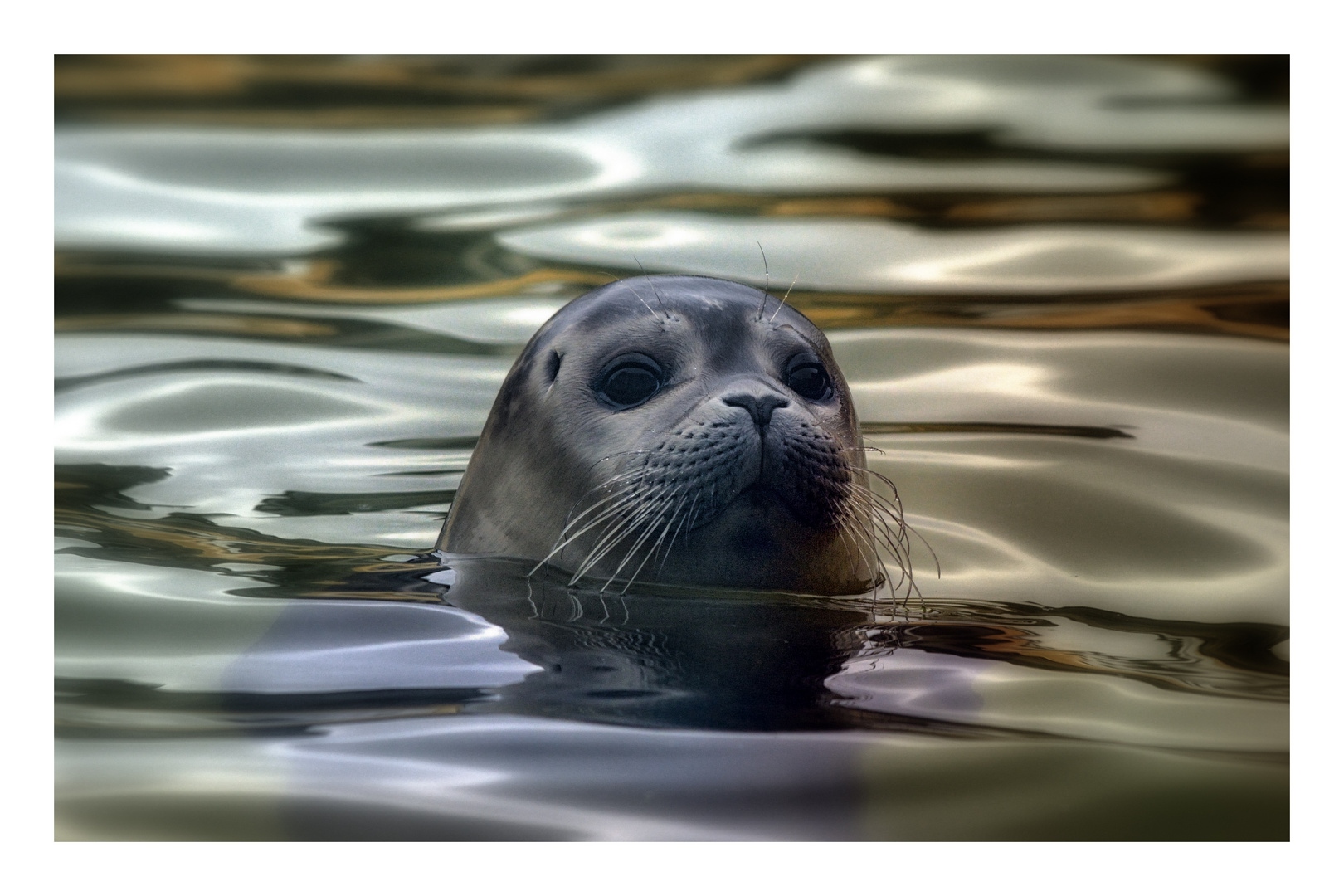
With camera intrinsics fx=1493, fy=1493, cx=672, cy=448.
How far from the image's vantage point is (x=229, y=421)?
4.67 m

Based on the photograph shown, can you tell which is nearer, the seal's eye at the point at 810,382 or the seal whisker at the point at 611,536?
the seal whisker at the point at 611,536

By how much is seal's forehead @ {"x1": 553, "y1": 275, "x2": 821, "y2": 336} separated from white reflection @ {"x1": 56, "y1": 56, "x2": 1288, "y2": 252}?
0.54 metres

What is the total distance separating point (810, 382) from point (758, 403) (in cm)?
43

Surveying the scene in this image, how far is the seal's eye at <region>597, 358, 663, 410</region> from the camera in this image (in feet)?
10.6

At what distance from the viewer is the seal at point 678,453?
9.62 ft

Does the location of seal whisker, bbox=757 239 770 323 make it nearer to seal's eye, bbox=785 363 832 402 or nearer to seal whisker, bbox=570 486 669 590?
seal's eye, bbox=785 363 832 402

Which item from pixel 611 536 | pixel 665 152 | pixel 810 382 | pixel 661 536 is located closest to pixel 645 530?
pixel 611 536

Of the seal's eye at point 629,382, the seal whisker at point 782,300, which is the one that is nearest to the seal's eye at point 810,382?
the seal whisker at point 782,300

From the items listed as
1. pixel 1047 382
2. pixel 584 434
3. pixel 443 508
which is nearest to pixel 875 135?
pixel 1047 382

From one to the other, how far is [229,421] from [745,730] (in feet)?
9.54

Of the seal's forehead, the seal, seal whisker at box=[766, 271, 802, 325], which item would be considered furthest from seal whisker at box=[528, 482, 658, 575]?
seal whisker at box=[766, 271, 802, 325]

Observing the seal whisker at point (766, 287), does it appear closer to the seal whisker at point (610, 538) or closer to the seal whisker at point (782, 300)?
the seal whisker at point (782, 300)

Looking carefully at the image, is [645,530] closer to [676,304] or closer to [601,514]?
[601,514]

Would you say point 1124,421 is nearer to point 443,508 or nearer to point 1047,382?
point 1047,382
